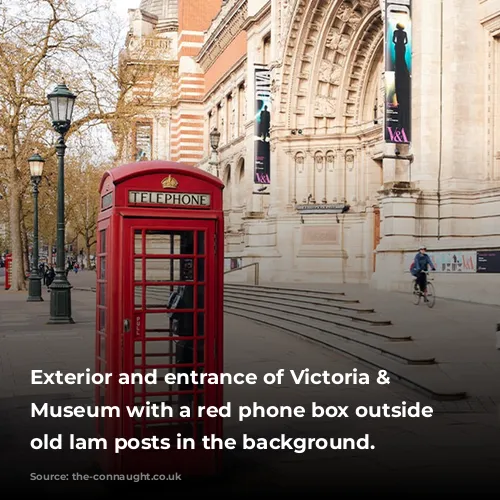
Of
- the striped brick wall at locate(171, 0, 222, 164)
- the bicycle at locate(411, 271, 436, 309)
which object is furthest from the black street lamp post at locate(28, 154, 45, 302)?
the striped brick wall at locate(171, 0, 222, 164)

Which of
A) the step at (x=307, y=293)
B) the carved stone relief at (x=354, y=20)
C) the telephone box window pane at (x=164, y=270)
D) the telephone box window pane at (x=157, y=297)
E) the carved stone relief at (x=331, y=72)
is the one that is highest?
the carved stone relief at (x=354, y=20)

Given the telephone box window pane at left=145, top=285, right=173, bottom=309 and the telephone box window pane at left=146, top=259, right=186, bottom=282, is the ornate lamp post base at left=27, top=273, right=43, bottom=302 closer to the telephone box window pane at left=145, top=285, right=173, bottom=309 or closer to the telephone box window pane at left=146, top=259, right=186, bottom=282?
the telephone box window pane at left=145, top=285, right=173, bottom=309

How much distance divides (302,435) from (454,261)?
14614 mm

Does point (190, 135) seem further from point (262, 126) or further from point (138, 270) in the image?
point (138, 270)

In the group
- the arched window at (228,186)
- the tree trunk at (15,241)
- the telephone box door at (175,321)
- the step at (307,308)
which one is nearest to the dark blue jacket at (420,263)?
the step at (307,308)

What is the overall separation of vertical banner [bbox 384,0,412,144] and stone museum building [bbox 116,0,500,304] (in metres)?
0.04

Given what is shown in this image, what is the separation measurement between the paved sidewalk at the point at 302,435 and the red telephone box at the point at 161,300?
15.3 inches

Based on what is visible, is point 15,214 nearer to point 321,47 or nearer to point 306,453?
point 321,47

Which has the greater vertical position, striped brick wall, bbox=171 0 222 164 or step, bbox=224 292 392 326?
striped brick wall, bbox=171 0 222 164

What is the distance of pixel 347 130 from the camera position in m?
34.8

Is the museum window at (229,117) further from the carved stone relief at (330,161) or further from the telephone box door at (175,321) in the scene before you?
the telephone box door at (175,321)

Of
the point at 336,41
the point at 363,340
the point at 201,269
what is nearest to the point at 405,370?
the point at 363,340

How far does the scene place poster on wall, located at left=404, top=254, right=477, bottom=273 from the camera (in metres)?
20.1

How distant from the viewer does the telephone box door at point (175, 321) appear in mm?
5680
